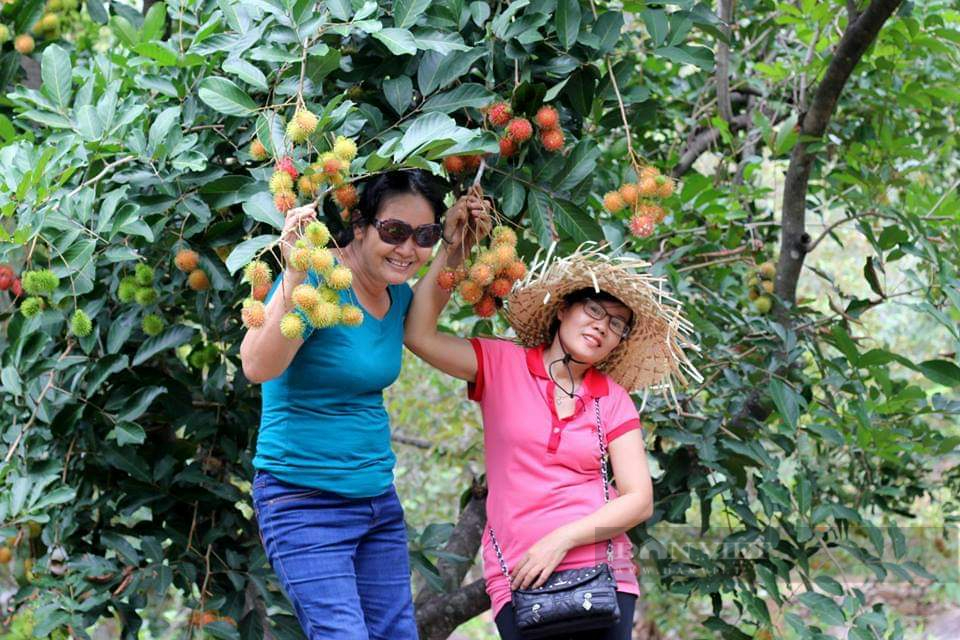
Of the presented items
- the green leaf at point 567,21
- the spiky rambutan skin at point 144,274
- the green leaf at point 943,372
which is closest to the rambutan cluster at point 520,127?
the green leaf at point 567,21

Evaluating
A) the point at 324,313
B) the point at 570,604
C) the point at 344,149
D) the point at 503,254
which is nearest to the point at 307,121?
the point at 344,149

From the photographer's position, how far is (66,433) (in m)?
2.49

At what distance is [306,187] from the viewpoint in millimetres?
1727

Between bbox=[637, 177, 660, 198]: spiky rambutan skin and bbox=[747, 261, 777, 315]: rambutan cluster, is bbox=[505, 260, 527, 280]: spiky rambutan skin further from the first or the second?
bbox=[747, 261, 777, 315]: rambutan cluster

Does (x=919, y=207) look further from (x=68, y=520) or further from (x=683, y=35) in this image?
(x=68, y=520)

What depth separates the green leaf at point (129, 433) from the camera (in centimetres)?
241

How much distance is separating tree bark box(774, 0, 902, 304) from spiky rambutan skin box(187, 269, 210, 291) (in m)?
1.46

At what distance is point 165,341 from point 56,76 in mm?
573

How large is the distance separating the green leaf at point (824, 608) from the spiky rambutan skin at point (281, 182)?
168 centimetres

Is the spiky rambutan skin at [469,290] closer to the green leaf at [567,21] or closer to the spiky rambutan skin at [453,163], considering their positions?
the spiky rambutan skin at [453,163]

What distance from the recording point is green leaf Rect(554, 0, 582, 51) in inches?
79.9

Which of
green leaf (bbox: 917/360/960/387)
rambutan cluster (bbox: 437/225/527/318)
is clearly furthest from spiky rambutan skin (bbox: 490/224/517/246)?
green leaf (bbox: 917/360/960/387)

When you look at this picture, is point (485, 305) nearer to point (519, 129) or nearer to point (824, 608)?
point (519, 129)

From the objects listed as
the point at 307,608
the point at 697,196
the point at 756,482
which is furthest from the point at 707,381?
the point at 307,608
